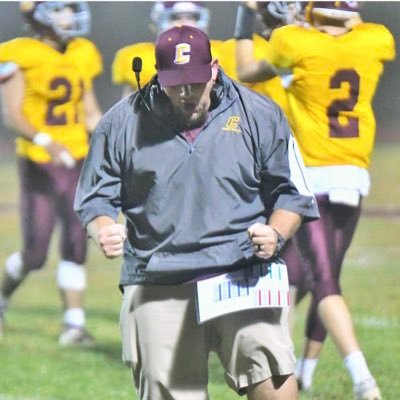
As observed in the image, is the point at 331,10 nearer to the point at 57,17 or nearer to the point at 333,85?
the point at 333,85

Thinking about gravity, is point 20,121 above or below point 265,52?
below

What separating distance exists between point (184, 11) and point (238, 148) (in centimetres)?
237

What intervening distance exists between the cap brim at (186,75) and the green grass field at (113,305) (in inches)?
92.3

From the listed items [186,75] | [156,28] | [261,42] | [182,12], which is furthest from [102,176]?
[156,28]

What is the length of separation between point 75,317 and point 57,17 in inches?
56.4

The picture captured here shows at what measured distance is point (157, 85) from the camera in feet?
13.2

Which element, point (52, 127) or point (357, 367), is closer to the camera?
point (357, 367)

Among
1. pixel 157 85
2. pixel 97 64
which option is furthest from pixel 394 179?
pixel 157 85

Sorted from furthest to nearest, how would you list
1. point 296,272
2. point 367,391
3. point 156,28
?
point 156,28 → point 296,272 → point 367,391

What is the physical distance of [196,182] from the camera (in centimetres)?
386

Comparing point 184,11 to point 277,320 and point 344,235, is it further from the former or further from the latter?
point 277,320

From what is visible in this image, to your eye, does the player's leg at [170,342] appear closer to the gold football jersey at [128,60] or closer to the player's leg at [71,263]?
the gold football jersey at [128,60]

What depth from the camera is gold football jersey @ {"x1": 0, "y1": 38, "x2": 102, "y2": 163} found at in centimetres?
630

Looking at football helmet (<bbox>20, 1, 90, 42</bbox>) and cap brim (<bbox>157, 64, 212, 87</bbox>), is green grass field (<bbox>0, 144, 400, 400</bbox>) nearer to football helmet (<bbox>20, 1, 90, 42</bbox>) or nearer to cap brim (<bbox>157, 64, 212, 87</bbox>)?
football helmet (<bbox>20, 1, 90, 42</bbox>)
